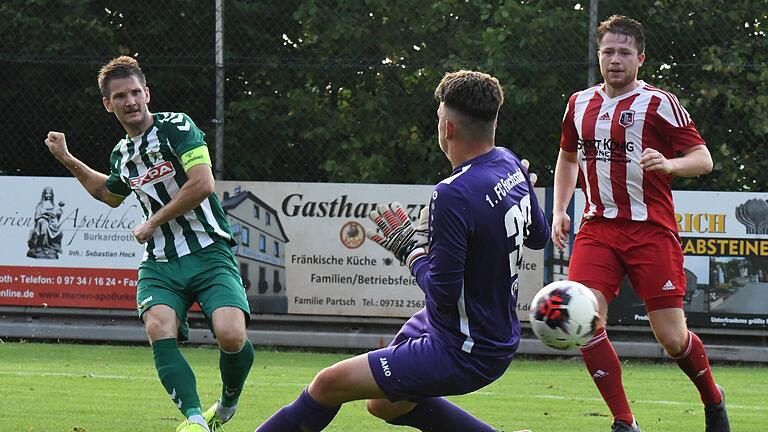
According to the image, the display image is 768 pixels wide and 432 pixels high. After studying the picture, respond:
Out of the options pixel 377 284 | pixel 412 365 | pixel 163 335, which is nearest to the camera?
pixel 412 365

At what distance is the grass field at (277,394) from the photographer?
806cm

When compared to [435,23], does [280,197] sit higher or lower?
lower

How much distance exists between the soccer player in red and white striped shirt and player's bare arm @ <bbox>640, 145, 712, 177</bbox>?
0.01 m

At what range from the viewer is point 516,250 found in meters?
5.29

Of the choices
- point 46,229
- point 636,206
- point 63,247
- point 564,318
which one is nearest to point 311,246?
point 63,247

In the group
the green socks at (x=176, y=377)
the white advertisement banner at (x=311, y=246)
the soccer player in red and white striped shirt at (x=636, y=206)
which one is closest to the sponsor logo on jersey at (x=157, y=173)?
the green socks at (x=176, y=377)

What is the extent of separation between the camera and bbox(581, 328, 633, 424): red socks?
688 centimetres

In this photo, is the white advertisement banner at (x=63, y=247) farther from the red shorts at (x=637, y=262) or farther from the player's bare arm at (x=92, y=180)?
the red shorts at (x=637, y=262)

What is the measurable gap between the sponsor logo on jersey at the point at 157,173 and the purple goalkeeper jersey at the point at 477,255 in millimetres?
2356

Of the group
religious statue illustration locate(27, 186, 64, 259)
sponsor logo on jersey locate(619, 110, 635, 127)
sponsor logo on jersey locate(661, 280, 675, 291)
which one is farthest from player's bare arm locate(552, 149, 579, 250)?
religious statue illustration locate(27, 186, 64, 259)

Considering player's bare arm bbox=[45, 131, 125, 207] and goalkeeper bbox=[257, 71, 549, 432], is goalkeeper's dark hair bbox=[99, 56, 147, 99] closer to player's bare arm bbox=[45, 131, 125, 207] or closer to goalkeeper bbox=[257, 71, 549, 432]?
player's bare arm bbox=[45, 131, 125, 207]

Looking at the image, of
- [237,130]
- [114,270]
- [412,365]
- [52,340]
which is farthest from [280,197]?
[412,365]

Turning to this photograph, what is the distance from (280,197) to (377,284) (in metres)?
1.41

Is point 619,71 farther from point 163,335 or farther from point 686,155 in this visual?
point 163,335
